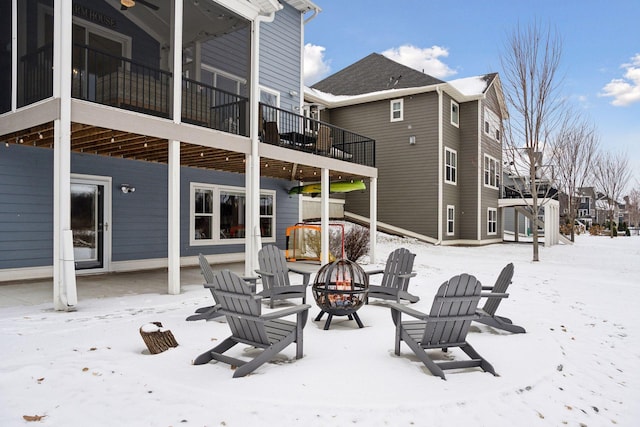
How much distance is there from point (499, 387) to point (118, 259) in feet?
28.7

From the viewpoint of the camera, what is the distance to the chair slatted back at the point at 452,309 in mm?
3713

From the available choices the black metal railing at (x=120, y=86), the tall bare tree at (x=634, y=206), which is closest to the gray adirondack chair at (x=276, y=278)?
the black metal railing at (x=120, y=86)

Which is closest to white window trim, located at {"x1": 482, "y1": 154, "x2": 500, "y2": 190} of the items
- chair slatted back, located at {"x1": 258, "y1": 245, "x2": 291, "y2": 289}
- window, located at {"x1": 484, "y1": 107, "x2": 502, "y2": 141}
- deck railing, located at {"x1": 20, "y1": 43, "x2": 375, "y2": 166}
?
window, located at {"x1": 484, "y1": 107, "x2": 502, "y2": 141}

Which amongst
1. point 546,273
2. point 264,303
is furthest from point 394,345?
point 546,273

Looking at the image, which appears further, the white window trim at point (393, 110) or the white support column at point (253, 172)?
the white window trim at point (393, 110)

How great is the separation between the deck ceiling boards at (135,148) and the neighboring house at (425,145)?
829cm

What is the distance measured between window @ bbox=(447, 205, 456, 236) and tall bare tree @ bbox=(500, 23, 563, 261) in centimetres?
547

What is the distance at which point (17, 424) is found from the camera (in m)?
2.71

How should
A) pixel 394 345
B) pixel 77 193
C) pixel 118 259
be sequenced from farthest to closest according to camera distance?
pixel 118 259, pixel 77 193, pixel 394 345

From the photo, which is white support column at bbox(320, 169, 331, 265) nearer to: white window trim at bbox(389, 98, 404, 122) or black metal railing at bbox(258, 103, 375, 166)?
black metal railing at bbox(258, 103, 375, 166)

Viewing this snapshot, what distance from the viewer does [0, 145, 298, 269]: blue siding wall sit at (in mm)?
7977

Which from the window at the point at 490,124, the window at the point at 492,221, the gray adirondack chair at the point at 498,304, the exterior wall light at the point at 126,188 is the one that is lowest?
the gray adirondack chair at the point at 498,304

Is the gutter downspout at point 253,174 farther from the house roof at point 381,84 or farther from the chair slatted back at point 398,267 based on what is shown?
the house roof at point 381,84

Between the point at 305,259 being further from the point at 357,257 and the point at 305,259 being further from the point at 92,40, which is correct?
the point at 92,40
